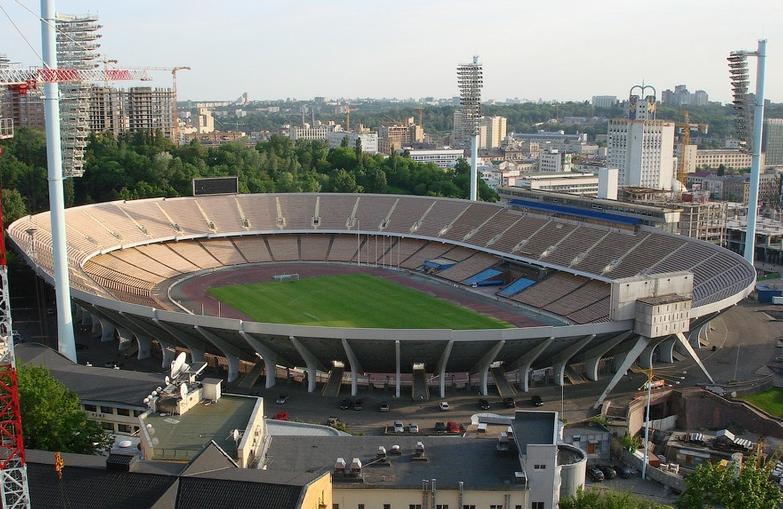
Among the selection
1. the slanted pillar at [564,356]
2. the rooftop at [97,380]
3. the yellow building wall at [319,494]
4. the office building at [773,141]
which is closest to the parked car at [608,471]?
the slanted pillar at [564,356]

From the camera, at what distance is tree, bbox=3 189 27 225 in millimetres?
77188

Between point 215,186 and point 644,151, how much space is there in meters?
89.1

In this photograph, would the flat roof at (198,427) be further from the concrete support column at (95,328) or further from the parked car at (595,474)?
the concrete support column at (95,328)

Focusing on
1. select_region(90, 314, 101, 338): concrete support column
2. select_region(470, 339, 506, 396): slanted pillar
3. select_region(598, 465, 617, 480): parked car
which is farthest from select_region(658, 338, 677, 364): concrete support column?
select_region(90, 314, 101, 338): concrete support column

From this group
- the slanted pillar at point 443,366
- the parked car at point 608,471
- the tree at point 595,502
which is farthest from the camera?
the slanted pillar at point 443,366

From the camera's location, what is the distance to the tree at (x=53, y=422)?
3281 cm

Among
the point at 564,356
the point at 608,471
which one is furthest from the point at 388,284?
the point at 608,471

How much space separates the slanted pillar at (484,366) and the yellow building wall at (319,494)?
22.6m

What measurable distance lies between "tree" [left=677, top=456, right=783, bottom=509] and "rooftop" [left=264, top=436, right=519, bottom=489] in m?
6.42

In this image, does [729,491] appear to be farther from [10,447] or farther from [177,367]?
[10,447]

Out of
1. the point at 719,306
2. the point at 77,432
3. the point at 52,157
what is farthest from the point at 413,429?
the point at 52,157

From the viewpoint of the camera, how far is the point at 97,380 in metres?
40.7

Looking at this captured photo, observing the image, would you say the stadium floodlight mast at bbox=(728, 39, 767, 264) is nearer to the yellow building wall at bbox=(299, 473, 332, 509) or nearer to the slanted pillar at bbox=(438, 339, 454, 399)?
the slanted pillar at bbox=(438, 339, 454, 399)

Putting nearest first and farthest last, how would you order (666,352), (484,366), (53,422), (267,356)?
(53,422) < (484,366) < (267,356) < (666,352)
